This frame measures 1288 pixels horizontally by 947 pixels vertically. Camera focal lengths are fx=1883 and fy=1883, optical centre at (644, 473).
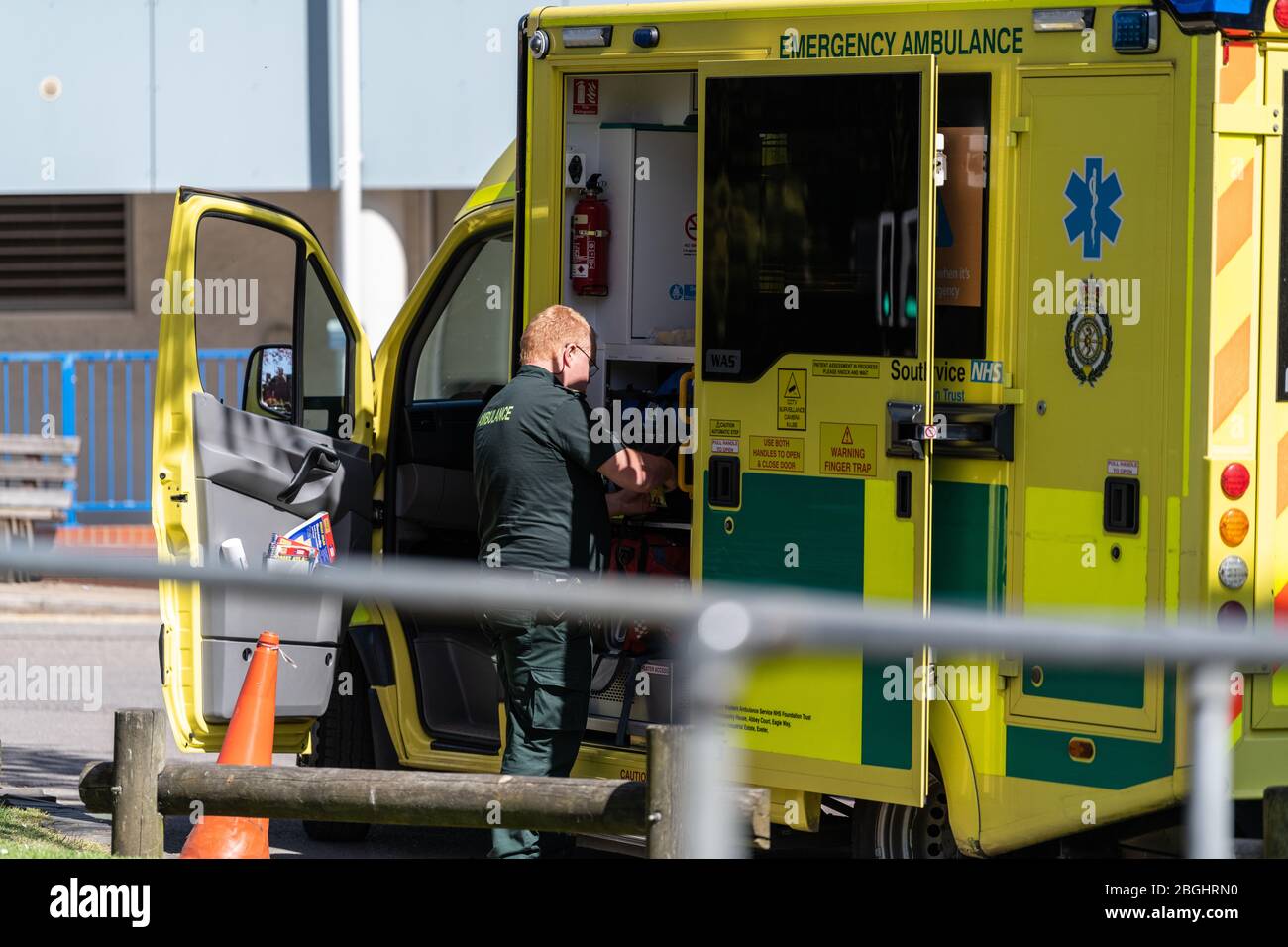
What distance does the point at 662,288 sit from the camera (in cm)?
657

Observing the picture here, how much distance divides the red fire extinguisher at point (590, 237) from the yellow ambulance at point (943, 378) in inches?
0.5

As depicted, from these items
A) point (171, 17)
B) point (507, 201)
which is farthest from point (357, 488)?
point (171, 17)

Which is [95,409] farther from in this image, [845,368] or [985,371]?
[985,371]

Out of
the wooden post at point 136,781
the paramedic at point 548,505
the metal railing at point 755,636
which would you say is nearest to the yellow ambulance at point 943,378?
the paramedic at point 548,505

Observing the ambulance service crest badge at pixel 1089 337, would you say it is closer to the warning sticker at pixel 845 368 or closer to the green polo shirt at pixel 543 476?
the warning sticker at pixel 845 368

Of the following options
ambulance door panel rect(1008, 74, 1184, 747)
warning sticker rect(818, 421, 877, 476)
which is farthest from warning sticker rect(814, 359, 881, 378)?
ambulance door panel rect(1008, 74, 1184, 747)

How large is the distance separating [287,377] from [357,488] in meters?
0.47

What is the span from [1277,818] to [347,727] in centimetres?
403

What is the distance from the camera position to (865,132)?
539 centimetres

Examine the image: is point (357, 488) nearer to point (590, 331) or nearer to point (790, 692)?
point (590, 331)

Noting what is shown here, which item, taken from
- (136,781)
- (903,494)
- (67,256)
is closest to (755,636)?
(136,781)

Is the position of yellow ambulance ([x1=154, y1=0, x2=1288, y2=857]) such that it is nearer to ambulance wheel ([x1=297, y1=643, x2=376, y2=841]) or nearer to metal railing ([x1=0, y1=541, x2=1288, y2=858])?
ambulance wheel ([x1=297, y1=643, x2=376, y2=841])
